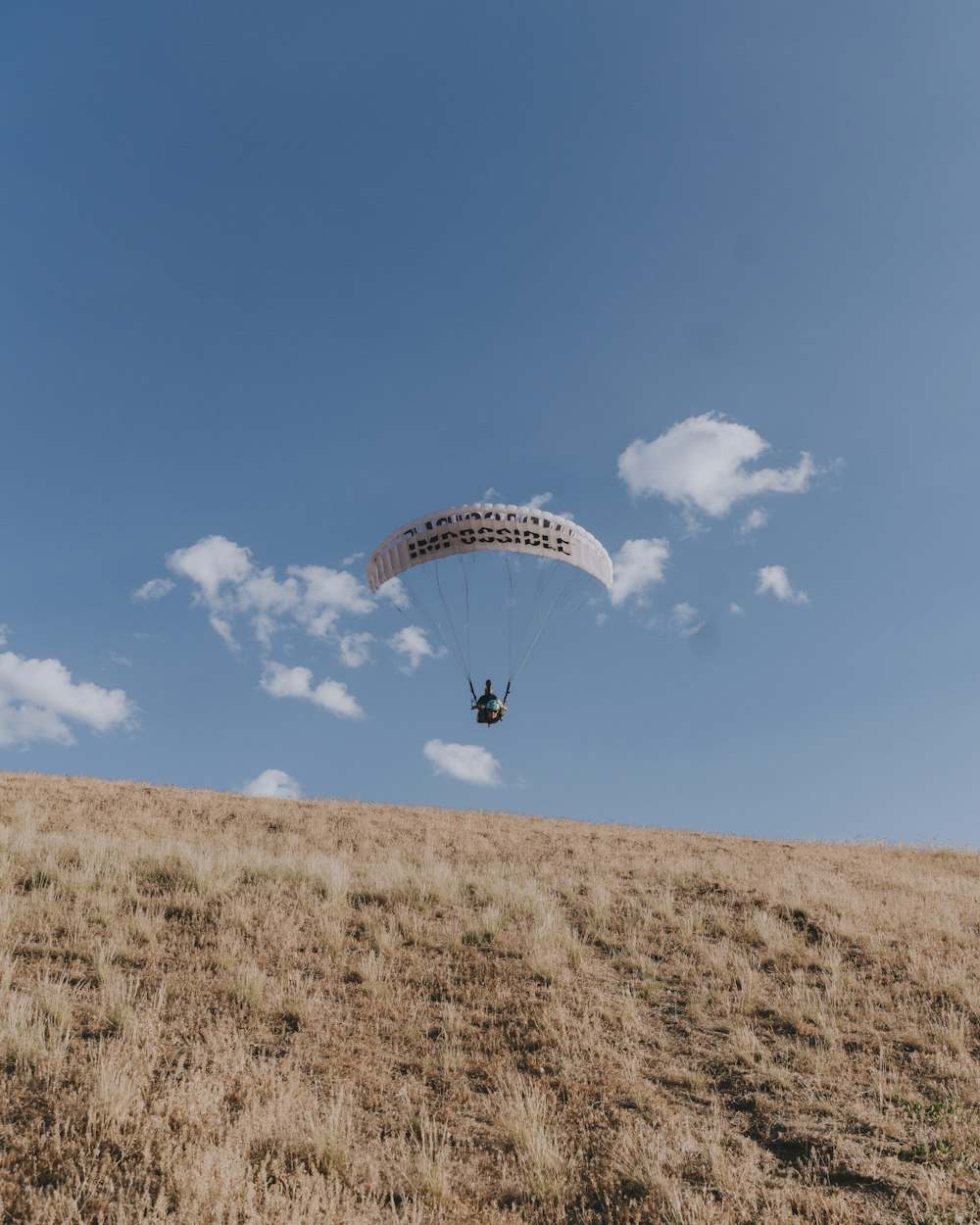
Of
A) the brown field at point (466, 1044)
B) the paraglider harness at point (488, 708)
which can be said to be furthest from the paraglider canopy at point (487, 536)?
the brown field at point (466, 1044)

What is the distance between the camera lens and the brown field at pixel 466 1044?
5.41m

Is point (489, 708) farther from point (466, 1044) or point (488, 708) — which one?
point (466, 1044)

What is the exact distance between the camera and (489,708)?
1977cm

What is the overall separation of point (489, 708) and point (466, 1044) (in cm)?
1196

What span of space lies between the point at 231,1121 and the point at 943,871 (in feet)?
77.4

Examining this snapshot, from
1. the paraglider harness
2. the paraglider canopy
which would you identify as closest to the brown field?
the paraglider harness

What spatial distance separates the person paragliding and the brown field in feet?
15.9

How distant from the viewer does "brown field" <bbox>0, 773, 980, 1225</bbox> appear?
17.8 ft

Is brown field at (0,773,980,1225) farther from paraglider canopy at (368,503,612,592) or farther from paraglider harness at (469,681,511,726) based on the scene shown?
paraglider canopy at (368,503,612,592)

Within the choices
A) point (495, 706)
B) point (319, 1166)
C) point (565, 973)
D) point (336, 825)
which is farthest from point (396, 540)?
point (319, 1166)

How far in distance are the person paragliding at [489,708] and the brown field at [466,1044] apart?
15.9ft

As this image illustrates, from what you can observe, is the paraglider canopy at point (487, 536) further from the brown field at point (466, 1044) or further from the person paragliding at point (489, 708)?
the brown field at point (466, 1044)

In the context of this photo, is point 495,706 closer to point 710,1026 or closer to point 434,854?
point 434,854

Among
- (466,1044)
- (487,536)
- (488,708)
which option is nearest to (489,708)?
(488,708)
